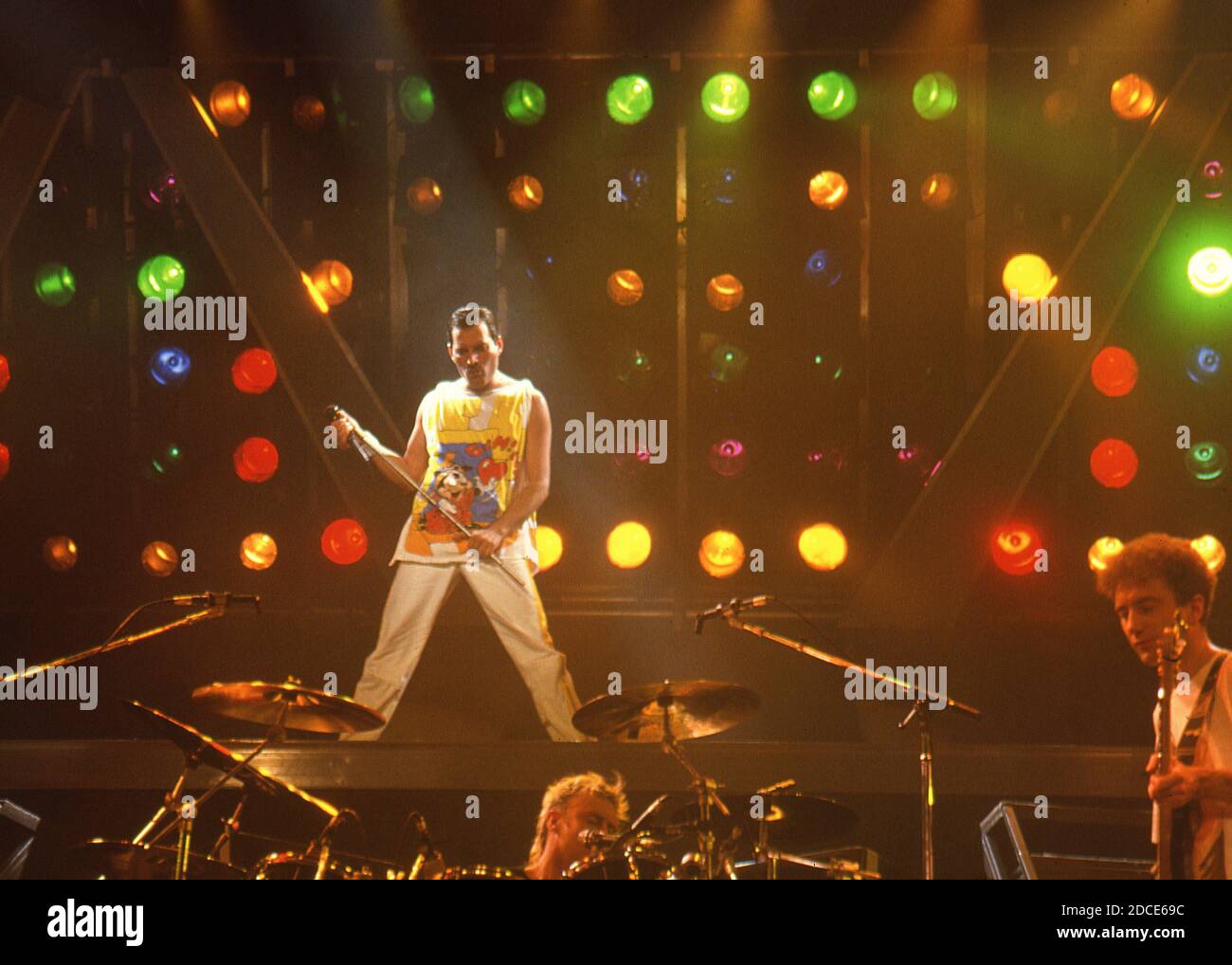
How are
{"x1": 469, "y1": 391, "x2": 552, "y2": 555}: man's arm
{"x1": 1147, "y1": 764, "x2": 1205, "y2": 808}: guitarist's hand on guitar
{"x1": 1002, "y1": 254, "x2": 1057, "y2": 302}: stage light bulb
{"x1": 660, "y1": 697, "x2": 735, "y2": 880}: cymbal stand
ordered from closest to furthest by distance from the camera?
{"x1": 1147, "y1": 764, "x2": 1205, "y2": 808}: guitarist's hand on guitar < {"x1": 660, "y1": 697, "x2": 735, "y2": 880}: cymbal stand < {"x1": 469, "y1": 391, "x2": 552, "y2": 555}: man's arm < {"x1": 1002, "y1": 254, "x2": 1057, "y2": 302}: stage light bulb

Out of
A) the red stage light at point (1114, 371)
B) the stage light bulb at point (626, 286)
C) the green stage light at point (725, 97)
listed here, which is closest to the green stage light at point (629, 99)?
the green stage light at point (725, 97)

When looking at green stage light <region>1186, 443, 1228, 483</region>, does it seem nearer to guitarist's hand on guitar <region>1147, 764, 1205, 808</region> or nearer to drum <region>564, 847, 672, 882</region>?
guitarist's hand on guitar <region>1147, 764, 1205, 808</region>

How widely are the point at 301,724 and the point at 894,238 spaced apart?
3697 millimetres

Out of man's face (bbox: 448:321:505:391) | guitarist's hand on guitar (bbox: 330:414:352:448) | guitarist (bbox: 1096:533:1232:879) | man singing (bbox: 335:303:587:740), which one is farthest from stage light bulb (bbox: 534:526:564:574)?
guitarist (bbox: 1096:533:1232:879)

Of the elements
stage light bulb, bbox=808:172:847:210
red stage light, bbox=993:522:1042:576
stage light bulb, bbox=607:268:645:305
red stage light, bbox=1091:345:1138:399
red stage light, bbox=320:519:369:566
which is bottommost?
red stage light, bbox=993:522:1042:576

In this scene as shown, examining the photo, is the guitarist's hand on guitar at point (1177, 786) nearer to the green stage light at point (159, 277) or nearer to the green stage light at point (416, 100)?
the green stage light at point (416, 100)

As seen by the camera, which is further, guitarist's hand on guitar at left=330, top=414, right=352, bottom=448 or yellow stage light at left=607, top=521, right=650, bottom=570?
yellow stage light at left=607, top=521, right=650, bottom=570

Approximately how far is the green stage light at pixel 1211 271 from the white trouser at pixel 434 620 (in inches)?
130

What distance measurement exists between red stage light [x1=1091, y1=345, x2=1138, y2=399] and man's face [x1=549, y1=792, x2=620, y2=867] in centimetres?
318

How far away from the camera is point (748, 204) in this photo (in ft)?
20.8

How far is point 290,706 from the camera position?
164 inches

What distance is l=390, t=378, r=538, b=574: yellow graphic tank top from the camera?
5.64m

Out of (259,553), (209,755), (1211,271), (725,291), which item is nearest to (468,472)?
(259,553)

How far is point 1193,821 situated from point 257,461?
4.40 metres
